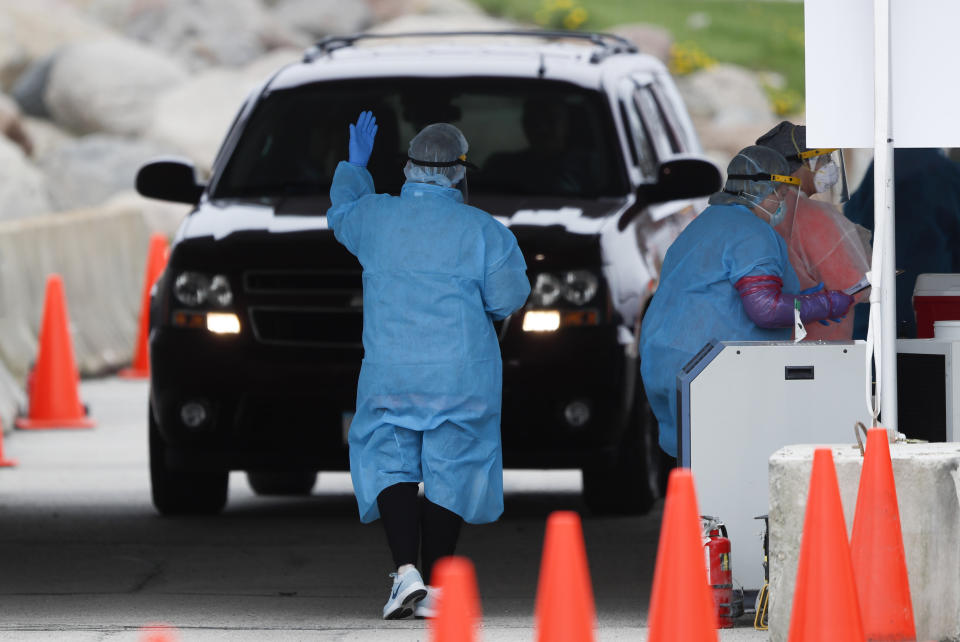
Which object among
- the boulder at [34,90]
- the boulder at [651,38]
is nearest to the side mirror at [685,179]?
the boulder at [34,90]

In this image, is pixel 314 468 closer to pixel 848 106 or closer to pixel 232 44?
pixel 848 106

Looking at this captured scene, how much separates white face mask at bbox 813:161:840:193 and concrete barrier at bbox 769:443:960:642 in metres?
2.21

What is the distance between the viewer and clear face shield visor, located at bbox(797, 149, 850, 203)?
8.36m

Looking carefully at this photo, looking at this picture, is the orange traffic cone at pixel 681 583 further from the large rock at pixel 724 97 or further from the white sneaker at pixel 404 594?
the large rock at pixel 724 97

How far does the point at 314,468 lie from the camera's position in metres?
9.05

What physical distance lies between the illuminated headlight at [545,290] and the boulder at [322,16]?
31.4 meters

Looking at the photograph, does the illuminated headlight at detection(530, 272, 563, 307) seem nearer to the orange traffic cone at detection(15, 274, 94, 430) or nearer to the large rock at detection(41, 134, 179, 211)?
the orange traffic cone at detection(15, 274, 94, 430)

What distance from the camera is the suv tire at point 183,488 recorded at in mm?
9742

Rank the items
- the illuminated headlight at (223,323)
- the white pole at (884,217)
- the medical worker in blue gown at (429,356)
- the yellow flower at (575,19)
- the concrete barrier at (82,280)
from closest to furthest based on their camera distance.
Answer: the white pole at (884,217), the medical worker in blue gown at (429,356), the illuminated headlight at (223,323), the concrete barrier at (82,280), the yellow flower at (575,19)

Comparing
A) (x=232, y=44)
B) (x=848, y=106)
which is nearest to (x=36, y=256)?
(x=848, y=106)

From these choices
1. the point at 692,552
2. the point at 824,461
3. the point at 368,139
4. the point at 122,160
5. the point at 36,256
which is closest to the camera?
the point at 692,552

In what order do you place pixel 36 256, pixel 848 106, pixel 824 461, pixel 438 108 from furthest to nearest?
pixel 36 256
pixel 438 108
pixel 848 106
pixel 824 461

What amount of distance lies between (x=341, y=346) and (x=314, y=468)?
1.70ft

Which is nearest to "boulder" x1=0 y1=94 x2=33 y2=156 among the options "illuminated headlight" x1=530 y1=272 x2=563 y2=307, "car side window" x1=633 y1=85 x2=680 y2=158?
"car side window" x1=633 y1=85 x2=680 y2=158
